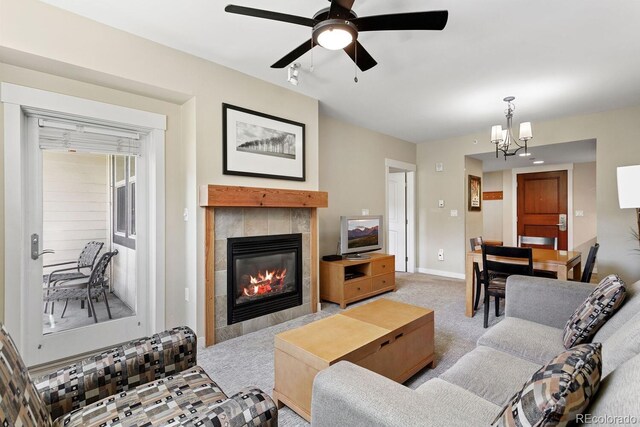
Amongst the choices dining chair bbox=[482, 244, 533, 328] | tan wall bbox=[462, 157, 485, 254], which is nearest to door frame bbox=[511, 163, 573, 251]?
tan wall bbox=[462, 157, 485, 254]

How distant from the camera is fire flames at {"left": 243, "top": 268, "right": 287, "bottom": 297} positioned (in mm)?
3127

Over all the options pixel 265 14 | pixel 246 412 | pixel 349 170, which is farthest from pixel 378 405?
pixel 349 170

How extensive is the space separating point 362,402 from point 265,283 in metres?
2.36

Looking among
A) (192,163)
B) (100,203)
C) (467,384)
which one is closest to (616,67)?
(467,384)

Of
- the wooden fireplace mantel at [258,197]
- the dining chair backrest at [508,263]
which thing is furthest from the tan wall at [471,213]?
the wooden fireplace mantel at [258,197]

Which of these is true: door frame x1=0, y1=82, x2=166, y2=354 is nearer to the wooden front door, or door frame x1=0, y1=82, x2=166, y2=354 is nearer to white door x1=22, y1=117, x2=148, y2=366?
white door x1=22, y1=117, x2=148, y2=366

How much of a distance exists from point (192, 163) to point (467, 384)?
2609 mm

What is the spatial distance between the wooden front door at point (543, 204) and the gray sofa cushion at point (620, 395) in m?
7.44

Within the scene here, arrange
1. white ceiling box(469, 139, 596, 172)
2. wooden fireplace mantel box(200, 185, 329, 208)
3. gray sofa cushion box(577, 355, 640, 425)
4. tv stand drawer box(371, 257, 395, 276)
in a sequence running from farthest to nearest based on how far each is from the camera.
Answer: white ceiling box(469, 139, 596, 172) → tv stand drawer box(371, 257, 395, 276) → wooden fireplace mantel box(200, 185, 329, 208) → gray sofa cushion box(577, 355, 640, 425)

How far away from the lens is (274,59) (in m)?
2.79

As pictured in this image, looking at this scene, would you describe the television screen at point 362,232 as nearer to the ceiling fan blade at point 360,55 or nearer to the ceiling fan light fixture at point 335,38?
the ceiling fan blade at point 360,55

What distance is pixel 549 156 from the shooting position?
5840 millimetres

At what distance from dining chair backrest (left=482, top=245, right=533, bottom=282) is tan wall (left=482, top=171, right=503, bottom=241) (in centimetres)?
516

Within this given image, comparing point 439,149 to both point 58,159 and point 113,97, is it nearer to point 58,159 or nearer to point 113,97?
point 113,97
